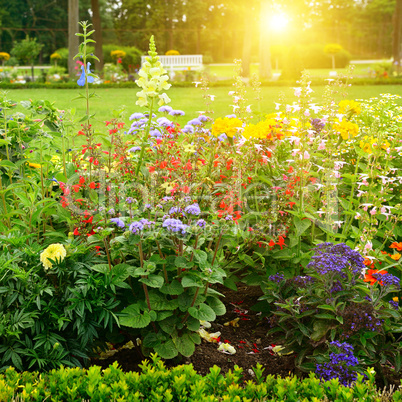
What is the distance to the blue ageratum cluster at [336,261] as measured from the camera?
7.82 ft

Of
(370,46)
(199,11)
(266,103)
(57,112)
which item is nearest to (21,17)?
(199,11)

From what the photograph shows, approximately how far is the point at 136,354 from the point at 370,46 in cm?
4243

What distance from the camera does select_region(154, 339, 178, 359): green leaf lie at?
8.33 feet

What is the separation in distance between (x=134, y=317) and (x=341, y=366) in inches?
40.9

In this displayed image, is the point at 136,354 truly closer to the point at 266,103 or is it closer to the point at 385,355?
the point at 385,355

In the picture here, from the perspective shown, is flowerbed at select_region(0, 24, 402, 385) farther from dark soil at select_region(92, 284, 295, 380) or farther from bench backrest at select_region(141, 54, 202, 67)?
bench backrest at select_region(141, 54, 202, 67)

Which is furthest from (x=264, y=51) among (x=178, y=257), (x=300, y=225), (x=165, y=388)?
(x=165, y=388)

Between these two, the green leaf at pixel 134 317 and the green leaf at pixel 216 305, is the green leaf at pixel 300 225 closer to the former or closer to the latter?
the green leaf at pixel 216 305

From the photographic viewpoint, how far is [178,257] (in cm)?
256

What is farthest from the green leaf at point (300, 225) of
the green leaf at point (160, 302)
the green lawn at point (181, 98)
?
the green lawn at point (181, 98)

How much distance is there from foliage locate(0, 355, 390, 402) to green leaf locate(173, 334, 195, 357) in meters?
0.45

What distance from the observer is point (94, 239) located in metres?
2.65

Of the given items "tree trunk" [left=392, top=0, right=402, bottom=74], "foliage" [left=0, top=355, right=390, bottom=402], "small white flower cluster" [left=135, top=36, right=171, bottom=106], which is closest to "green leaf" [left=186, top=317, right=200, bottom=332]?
"foliage" [left=0, top=355, right=390, bottom=402]

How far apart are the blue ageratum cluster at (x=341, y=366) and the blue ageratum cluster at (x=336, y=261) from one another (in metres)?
0.36
